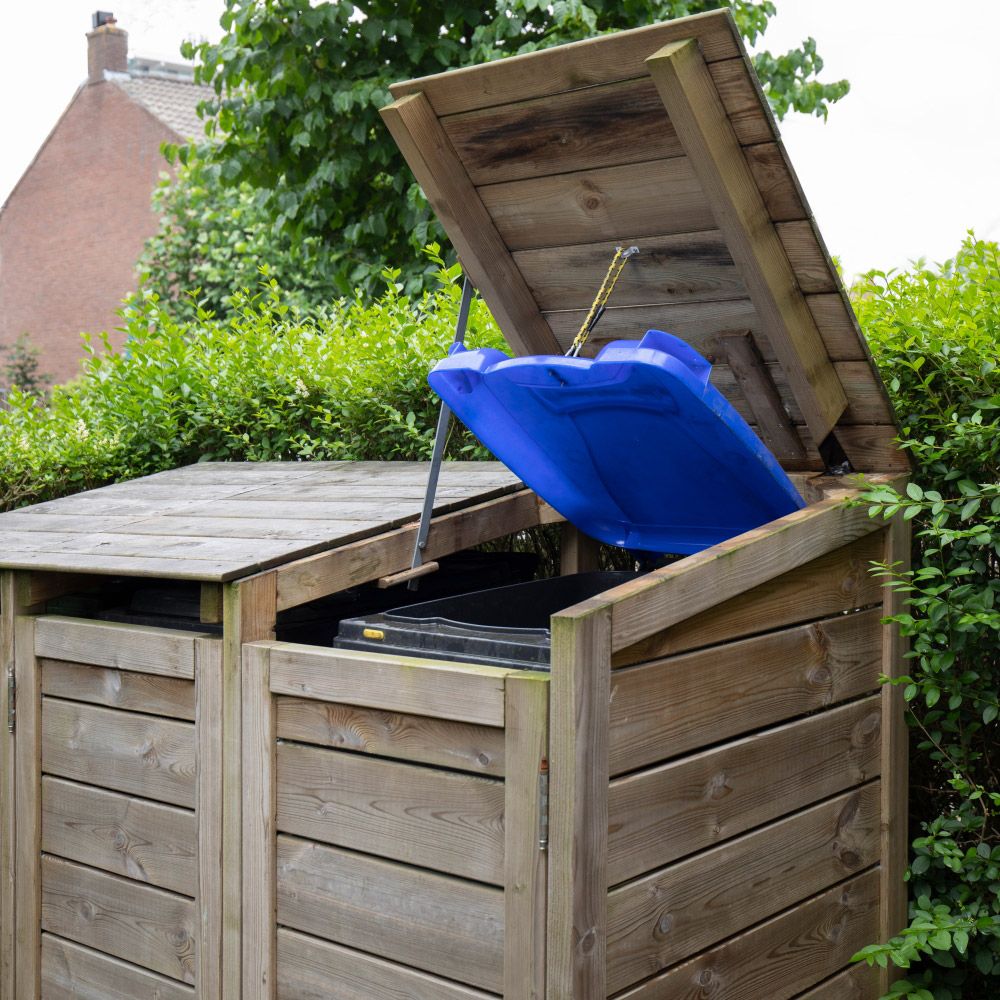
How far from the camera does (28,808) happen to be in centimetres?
276

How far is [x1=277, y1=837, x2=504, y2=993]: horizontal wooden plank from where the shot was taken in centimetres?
194

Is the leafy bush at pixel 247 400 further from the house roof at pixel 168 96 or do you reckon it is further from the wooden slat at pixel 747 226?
the house roof at pixel 168 96

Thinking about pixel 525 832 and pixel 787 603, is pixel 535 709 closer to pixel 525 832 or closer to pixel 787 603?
pixel 525 832

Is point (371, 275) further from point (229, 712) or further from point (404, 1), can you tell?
point (229, 712)

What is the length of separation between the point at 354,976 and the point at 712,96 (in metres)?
1.71

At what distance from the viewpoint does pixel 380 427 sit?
375 centimetres

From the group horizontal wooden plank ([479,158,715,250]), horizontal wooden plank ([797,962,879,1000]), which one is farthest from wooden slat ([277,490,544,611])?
horizontal wooden plank ([797,962,879,1000])

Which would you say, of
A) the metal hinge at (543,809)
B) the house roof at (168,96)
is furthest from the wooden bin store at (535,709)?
the house roof at (168,96)

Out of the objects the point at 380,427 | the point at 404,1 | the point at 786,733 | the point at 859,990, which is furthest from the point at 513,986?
the point at 404,1

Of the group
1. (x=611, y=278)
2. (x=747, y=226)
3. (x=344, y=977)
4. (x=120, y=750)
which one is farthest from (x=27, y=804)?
(x=747, y=226)

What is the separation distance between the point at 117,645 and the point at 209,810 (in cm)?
44

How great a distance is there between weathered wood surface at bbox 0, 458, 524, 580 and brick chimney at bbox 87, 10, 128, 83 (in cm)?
2246

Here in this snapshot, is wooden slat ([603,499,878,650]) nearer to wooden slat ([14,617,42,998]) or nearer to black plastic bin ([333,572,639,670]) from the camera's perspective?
black plastic bin ([333,572,639,670])

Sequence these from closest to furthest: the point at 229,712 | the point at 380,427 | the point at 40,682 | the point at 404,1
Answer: the point at 229,712, the point at 40,682, the point at 380,427, the point at 404,1
